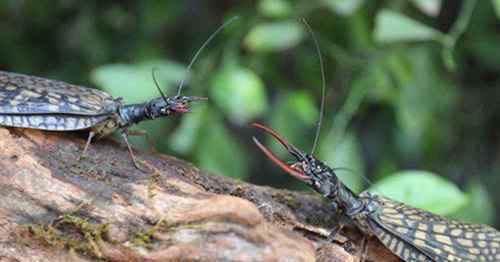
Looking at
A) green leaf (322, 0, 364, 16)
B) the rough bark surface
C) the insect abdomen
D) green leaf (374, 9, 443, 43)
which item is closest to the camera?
the rough bark surface

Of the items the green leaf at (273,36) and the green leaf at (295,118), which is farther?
the green leaf at (295,118)

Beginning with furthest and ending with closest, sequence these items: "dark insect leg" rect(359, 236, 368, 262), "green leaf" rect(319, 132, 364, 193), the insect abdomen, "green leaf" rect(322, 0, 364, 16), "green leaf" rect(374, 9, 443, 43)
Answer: "green leaf" rect(319, 132, 364, 193) → "green leaf" rect(322, 0, 364, 16) → "green leaf" rect(374, 9, 443, 43) → "dark insect leg" rect(359, 236, 368, 262) → the insect abdomen

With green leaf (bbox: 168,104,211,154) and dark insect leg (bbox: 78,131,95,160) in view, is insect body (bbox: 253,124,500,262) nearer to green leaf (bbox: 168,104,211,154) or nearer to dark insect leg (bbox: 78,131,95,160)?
dark insect leg (bbox: 78,131,95,160)

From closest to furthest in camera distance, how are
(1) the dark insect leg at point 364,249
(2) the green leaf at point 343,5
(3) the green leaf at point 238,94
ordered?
(1) the dark insect leg at point 364,249 → (3) the green leaf at point 238,94 → (2) the green leaf at point 343,5

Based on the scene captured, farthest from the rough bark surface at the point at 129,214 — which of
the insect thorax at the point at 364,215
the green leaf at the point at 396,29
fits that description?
the green leaf at the point at 396,29

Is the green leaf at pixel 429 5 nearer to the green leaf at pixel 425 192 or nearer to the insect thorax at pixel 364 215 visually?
the green leaf at pixel 425 192

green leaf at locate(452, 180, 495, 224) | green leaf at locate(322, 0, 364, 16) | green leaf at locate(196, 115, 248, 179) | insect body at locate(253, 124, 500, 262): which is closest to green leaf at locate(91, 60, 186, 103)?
green leaf at locate(196, 115, 248, 179)

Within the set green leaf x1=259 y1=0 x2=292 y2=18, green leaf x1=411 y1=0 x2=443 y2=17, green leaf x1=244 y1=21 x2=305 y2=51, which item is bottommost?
green leaf x1=244 y1=21 x2=305 y2=51
